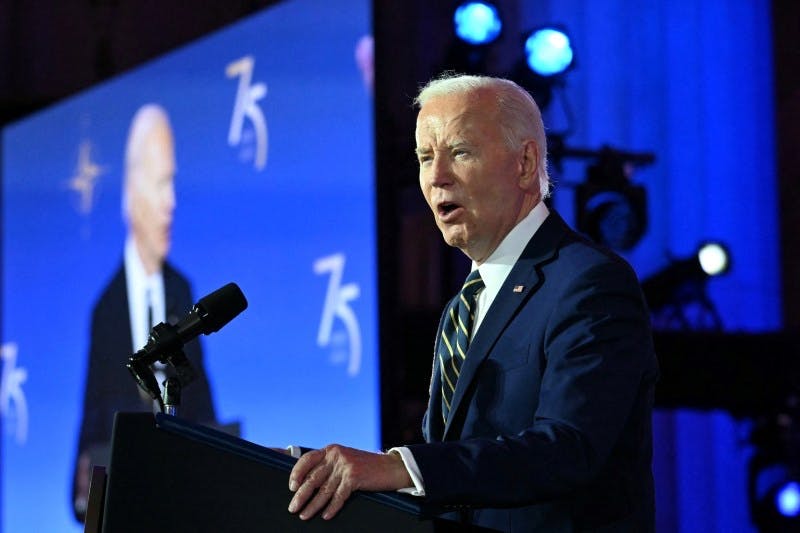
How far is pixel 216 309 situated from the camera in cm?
191

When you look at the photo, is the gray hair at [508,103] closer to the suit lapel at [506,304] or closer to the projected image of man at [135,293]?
the suit lapel at [506,304]

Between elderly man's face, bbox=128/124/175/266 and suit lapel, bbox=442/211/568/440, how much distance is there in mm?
3290

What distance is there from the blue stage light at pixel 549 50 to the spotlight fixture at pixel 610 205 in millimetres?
426

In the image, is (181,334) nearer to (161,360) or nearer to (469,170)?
(161,360)

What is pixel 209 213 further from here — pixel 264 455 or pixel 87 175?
pixel 264 455

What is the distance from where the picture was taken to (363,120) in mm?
4219

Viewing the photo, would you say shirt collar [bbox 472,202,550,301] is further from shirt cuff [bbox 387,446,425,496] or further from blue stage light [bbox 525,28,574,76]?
blue stage light [bbox 525,28,574,76]

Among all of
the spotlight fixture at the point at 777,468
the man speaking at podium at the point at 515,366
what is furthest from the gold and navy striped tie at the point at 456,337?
the spotlight fixture at the point at 777,468

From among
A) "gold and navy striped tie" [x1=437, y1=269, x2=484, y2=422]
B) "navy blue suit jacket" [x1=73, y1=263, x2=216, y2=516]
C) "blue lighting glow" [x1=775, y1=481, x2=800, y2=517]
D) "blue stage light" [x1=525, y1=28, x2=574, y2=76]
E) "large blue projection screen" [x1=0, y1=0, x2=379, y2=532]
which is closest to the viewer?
"gold and navy striped tie" [x1=437, y1=269, x2=484, y2=422]

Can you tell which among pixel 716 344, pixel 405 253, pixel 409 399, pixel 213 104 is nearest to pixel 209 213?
pixel 213 104

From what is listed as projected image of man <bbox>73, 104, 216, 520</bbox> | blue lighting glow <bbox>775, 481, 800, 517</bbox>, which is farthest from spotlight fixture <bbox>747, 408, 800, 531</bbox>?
projected image of man <bbox>73, 104, 216, 520</bbox>

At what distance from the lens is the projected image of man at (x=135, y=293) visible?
5.18 meters

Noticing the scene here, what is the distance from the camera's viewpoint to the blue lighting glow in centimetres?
473

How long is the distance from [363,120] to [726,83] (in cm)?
189
